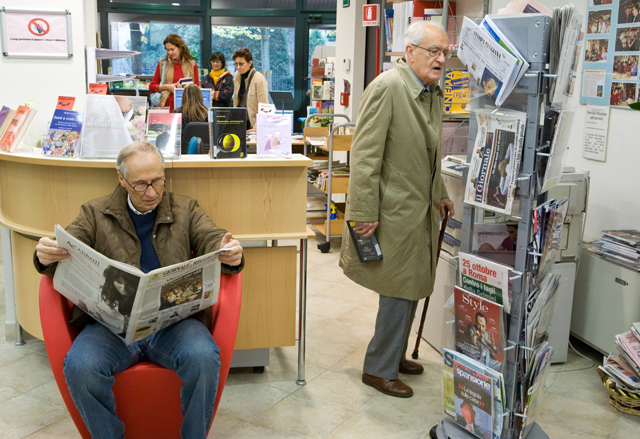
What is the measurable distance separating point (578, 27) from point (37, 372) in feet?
9.30

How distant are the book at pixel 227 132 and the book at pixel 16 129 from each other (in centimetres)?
94

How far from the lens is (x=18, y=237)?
318 centimetres

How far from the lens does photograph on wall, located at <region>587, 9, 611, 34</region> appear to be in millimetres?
3461

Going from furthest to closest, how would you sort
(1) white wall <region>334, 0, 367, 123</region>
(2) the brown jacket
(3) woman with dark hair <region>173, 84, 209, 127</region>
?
(1) white wall <region>334, 0, 367, 123</region>, (3) woman with dark hair <region>173, 84, 209, 127</region>, (2) the brown jacket

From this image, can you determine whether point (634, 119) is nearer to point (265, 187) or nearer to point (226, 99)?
point (265, 187)

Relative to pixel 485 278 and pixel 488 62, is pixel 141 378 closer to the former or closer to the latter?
pixel 485 278

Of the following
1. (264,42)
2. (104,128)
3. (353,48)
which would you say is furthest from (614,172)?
(264,42)

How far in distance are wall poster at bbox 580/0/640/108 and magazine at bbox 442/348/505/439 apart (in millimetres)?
1842

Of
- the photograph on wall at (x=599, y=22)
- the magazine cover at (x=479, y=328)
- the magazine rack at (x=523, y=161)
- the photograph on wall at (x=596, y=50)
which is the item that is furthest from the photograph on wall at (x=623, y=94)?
the magazine cover at (x=479, y=328)

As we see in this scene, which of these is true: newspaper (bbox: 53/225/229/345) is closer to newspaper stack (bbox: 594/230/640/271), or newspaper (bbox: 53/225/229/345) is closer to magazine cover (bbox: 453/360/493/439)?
magazine cover (bbox: 453/360/493/439)

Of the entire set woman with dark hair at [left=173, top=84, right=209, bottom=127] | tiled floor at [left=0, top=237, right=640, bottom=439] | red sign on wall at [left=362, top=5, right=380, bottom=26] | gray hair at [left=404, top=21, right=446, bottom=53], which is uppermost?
red sign on wall at [left=362, top=5, right=380, bottom=26]

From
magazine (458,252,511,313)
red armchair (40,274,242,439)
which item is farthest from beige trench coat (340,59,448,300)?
red armchair (40,274,242,439)

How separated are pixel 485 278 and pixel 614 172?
169 centimetres

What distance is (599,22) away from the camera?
3.52m
